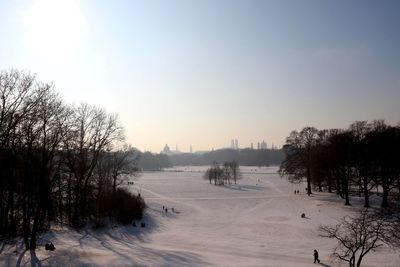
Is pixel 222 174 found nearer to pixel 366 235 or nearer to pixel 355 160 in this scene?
pixel 355 160

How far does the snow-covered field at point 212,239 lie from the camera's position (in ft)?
85.9

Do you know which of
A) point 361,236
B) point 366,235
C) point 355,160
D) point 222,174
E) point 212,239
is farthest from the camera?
point 222,174

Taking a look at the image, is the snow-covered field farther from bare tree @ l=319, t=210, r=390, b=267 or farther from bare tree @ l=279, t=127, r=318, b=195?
bare tree @ l=279, t=127, r=318, b=195

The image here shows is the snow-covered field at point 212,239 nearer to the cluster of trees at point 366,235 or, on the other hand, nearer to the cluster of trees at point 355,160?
the cluster of trees at point 366,235

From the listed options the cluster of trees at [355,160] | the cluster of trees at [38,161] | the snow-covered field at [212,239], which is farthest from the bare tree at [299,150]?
the cluster of trees at [38,161]

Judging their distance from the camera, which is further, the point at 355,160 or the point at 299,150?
the point at 299,150

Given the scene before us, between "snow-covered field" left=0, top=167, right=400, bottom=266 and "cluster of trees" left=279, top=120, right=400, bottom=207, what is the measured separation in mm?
3459

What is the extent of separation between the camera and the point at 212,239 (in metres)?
37.6

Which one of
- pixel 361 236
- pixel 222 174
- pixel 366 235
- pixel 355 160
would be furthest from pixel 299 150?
pixel 366 235

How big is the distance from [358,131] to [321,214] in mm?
17519

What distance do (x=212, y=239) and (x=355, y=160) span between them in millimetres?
26102

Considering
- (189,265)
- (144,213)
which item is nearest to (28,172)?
(189,265)

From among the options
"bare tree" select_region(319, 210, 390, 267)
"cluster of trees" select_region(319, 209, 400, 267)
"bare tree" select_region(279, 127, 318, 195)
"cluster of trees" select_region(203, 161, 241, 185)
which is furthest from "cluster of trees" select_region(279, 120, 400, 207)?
"cluster of trees" select_region(203, 161, 241, 185)

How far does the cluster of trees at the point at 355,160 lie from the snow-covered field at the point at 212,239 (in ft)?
11.3
